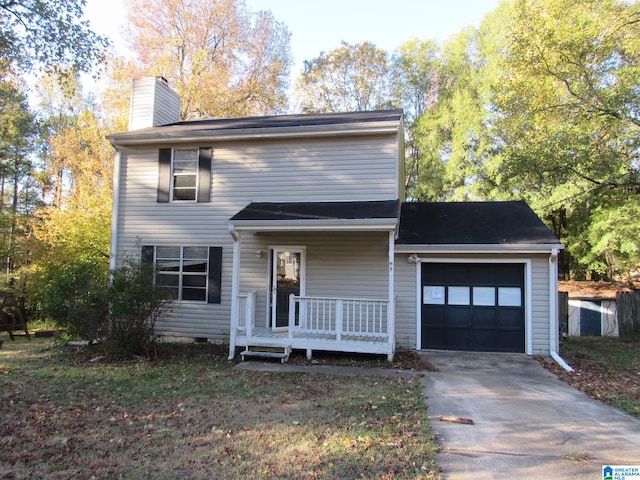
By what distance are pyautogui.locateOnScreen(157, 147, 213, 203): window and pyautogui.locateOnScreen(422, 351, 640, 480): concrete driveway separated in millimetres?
7265

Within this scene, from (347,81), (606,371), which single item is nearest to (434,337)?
(606,371)

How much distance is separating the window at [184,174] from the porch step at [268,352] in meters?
4.28

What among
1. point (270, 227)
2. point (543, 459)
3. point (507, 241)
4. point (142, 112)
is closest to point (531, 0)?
point (507, 241)

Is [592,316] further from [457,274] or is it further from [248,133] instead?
[248,133]

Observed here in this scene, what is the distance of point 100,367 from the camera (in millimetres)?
7855

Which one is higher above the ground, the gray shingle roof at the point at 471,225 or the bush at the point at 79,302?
the gray shingle roof at the point at 471,225

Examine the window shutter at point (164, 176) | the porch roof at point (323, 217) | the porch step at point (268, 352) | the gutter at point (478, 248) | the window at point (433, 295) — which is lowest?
the porch step at point (268, 352)

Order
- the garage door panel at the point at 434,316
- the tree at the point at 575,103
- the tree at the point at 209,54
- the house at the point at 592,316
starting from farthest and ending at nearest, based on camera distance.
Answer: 1. the tree at the point at 209,54
2. the house at the point at 592,316
3. the tree at the point at 575,103
4. the garage door panel at the point at 434,316

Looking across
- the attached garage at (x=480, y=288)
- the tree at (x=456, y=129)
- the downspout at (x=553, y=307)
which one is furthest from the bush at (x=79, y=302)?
the tree at (x=456, y=129)

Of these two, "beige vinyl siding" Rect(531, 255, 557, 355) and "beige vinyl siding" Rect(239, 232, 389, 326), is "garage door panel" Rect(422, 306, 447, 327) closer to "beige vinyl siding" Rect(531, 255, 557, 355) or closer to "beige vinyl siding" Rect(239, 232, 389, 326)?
"beige vinyl siding" Rect(239, 232, 389, 326)

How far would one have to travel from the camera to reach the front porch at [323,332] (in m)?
8.16

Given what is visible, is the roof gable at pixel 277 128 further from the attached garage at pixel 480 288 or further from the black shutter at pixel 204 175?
the attached garage at pixel 480 288

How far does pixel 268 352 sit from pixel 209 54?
18.1 meters

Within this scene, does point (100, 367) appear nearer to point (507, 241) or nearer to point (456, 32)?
point (507, 241)
